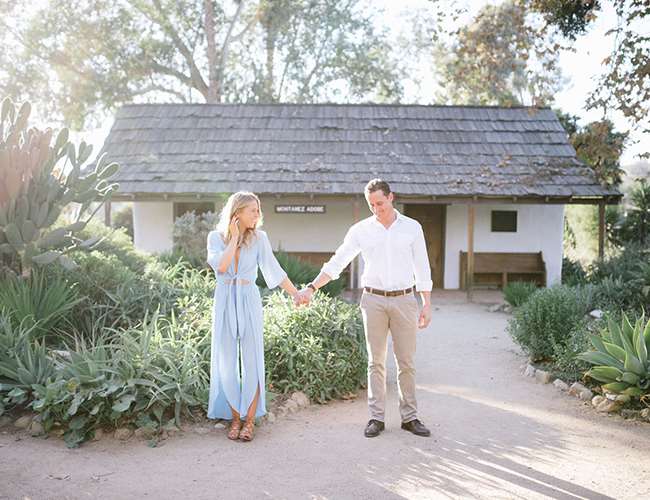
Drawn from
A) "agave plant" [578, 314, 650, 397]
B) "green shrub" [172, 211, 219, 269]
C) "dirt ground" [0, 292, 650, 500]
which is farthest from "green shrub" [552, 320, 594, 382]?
"green shrub" [172, 211, 219, 269]

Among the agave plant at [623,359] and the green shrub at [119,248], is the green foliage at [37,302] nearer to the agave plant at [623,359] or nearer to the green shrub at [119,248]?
the green shrub at [119,248]

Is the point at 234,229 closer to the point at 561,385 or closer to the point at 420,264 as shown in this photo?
the point at 420,264

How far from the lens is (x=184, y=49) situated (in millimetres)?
28094

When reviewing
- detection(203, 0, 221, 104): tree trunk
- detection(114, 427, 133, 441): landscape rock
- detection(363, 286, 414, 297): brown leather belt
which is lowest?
detection(114, 427, 133, 441): landscape rock

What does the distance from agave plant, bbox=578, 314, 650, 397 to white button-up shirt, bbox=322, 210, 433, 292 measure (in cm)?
212

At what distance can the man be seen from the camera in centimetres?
519

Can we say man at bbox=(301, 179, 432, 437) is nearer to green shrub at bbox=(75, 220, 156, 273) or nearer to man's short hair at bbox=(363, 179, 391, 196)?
man's short hair at bbox=(363, 179, 391, 196)

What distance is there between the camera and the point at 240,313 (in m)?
5.12

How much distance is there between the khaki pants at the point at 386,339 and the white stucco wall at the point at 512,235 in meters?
12.1

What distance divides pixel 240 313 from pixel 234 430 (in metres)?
0.93

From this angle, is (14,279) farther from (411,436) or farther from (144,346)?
(411,436)

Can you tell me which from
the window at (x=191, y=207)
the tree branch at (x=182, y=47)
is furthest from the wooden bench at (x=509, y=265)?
the tree branch at (x=182, y=47)

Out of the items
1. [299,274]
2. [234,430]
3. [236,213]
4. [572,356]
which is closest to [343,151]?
[299,274]

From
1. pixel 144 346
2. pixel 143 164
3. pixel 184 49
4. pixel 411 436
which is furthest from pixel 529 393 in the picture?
pixel 184 49
